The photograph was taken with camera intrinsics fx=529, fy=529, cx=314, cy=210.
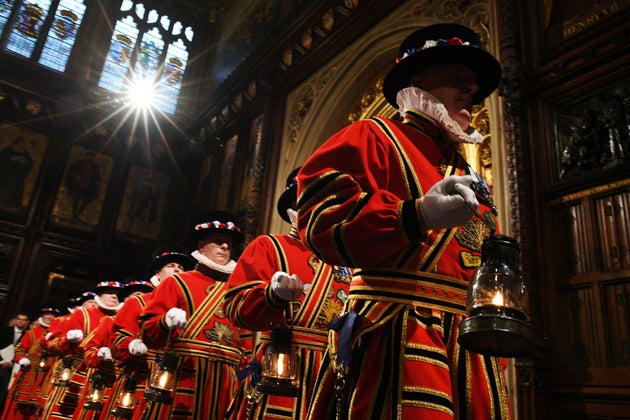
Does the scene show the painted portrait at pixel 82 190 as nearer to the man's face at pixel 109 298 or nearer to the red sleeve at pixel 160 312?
the man's face at pixel 109 298

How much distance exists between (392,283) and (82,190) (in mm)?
11524

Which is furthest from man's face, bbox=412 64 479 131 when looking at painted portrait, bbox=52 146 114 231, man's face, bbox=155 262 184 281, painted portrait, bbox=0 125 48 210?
painted portrait, bbox=0 125 48 210

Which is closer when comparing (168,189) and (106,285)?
(106,285)

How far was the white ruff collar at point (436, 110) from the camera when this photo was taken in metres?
1.74

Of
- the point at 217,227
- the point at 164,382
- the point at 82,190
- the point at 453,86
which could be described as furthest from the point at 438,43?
the point at 82,190

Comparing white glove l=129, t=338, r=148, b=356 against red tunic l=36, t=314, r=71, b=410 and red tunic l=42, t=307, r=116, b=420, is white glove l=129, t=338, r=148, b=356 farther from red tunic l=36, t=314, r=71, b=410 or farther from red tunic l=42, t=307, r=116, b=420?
red tunic l=36, t=314, r=71, b=410

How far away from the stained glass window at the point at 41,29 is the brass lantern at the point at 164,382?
1129cm

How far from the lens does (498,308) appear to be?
3.84 feet

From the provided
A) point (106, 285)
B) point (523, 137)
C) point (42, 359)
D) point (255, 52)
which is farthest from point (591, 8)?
point (42, 359)

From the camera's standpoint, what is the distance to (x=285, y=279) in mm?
2221

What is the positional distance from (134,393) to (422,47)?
3.33 m

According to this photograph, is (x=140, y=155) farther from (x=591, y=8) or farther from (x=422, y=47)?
(x=422, y=47)

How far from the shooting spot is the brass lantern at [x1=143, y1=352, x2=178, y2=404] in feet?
9.92

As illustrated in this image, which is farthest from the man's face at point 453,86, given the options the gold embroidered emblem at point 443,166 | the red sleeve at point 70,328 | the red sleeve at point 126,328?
the red sleeve at point 70,328
